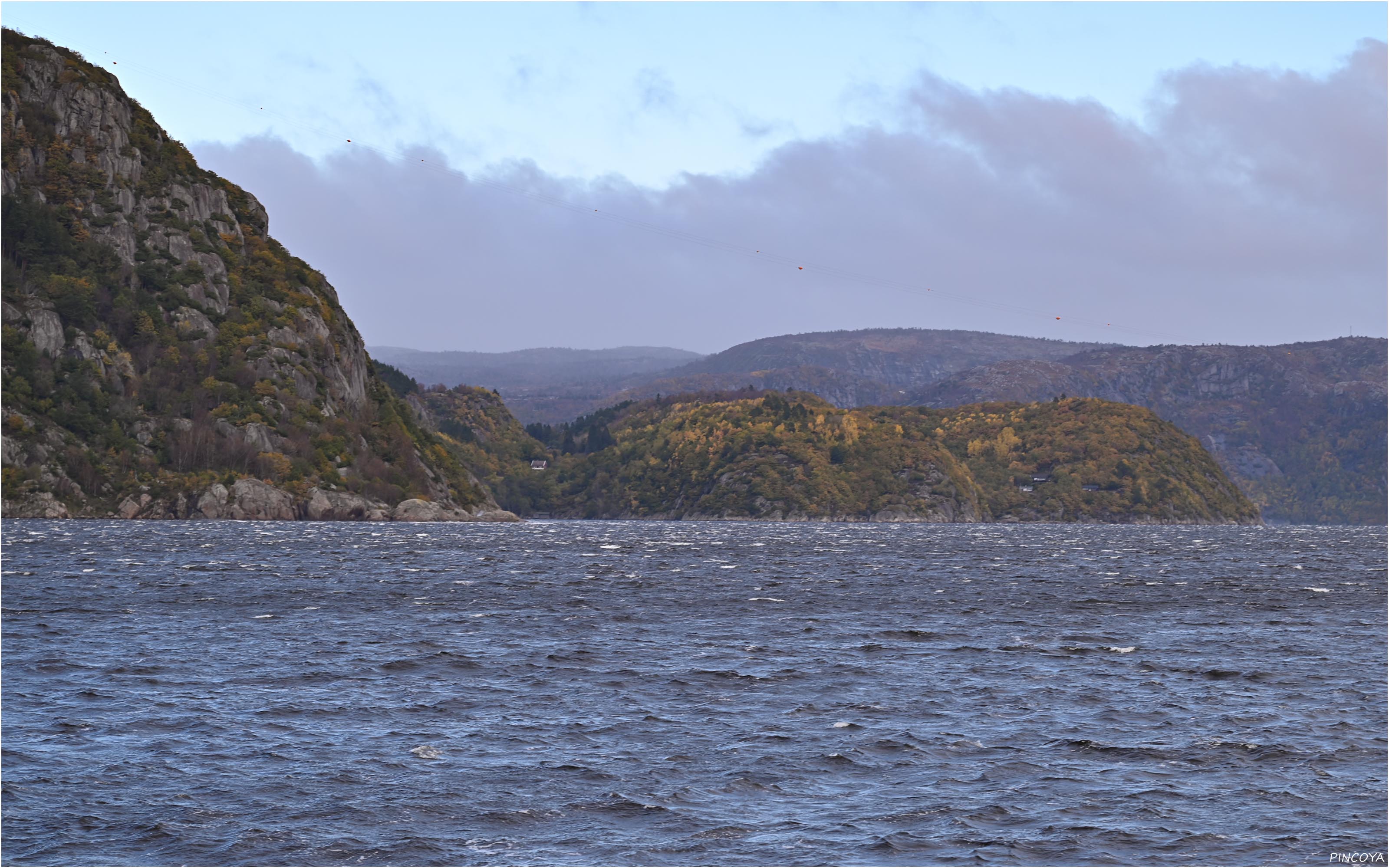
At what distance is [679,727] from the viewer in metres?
33.7

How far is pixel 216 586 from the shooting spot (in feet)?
243

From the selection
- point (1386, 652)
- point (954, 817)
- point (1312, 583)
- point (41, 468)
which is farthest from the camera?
point (41, 468)

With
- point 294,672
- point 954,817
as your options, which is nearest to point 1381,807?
point 954,817

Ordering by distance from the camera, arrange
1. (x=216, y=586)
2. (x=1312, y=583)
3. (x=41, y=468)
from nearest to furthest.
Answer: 1. (x=216, y=586)
2. (x=1312, y=583)
3. (x=41, y=468)

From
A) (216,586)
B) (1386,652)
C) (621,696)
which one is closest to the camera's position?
(621,696)

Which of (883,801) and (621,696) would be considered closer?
(883,801)

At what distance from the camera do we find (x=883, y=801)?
26.6 meters

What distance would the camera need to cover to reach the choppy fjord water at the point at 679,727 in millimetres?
→ 23906

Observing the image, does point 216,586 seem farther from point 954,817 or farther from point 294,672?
point 954,817

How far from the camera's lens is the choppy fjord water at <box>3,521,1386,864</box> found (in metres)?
23.9

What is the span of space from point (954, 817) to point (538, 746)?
10.6 meters

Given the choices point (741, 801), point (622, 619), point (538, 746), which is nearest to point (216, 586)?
point (622, 619)

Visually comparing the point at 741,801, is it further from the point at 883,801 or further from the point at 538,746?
the point at 538,746

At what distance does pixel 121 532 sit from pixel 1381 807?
14163 cm
